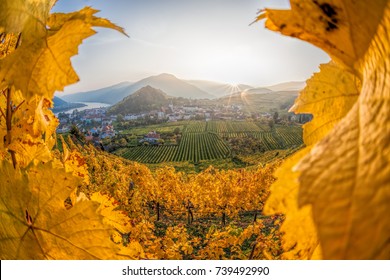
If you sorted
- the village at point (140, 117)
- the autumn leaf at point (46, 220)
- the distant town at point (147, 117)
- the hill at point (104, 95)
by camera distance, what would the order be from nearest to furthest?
the autumn leaf at point (46, 220) < the village at point (140, 117) < the distant town at point (147, 117) < the hill at point (104, 95)

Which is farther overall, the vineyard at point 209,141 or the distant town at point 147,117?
the distant town at point 147,117

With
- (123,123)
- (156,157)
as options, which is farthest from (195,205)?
(123,123)

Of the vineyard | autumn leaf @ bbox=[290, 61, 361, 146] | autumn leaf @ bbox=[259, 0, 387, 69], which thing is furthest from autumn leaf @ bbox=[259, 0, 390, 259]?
the vineyard

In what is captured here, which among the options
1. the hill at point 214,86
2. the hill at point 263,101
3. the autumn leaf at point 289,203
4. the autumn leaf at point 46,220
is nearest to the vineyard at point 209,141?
the hill at point 263,101

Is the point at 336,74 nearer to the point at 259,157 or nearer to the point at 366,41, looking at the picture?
the point at 366,41

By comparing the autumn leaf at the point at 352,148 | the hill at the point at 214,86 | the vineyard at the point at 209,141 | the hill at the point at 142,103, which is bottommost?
the vineyard at the point at 209,141

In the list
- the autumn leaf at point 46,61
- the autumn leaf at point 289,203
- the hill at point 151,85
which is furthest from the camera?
the hill at point 151,85

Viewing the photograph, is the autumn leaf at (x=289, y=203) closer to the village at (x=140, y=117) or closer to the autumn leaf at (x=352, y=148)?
the autumn leaf at (x=352, y=148)

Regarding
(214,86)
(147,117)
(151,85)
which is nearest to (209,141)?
(147,117)
